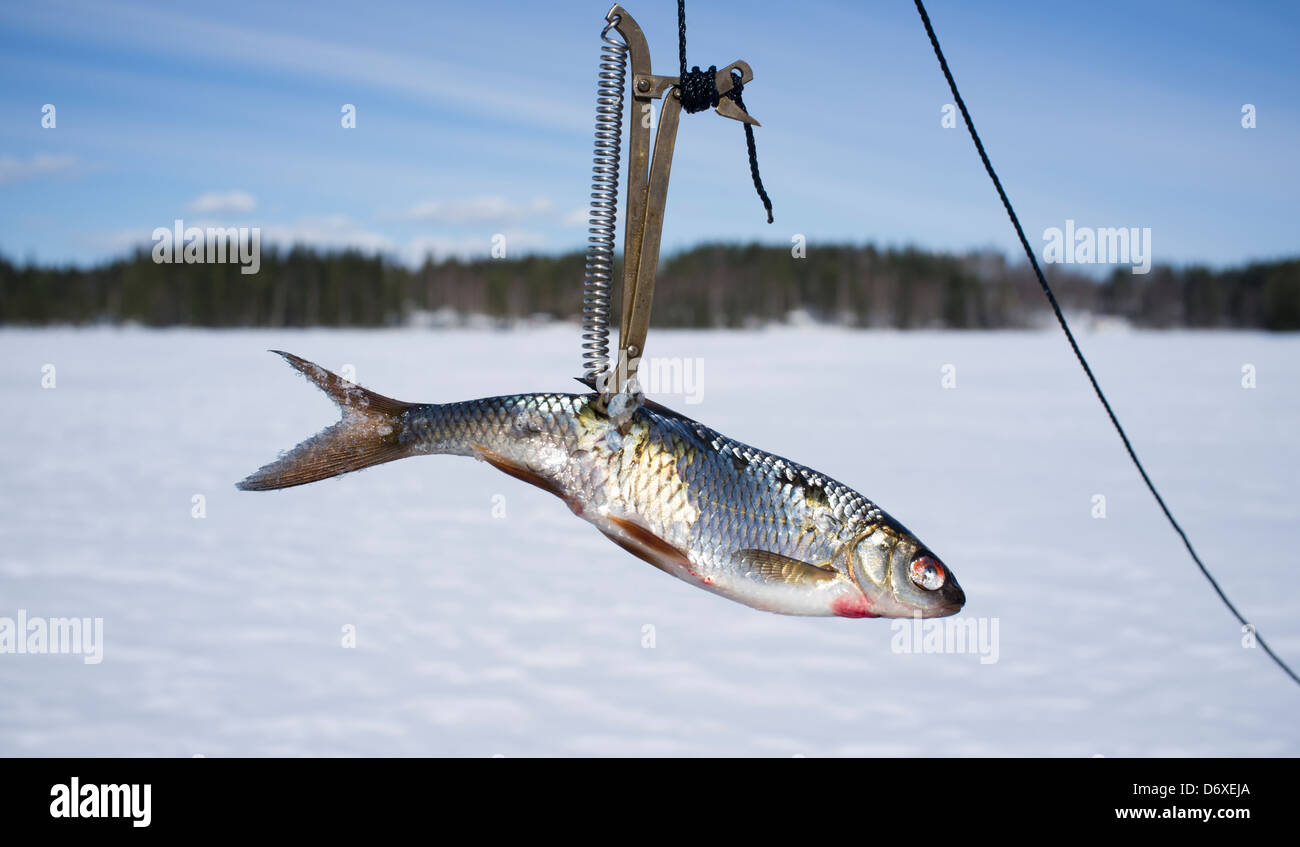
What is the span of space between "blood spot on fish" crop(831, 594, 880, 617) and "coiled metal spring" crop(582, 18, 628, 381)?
A: 15.9 inches

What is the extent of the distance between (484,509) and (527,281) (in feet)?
9.81

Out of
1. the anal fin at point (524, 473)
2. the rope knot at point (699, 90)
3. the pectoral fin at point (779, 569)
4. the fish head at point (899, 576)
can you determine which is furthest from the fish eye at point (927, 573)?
the rope knot at point (699, 90)

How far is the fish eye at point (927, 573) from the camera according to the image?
1157 millimetres

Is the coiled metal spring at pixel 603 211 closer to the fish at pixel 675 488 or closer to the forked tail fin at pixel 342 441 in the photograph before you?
the fish at pixel 675 488

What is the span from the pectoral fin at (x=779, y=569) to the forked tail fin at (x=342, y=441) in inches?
17.6

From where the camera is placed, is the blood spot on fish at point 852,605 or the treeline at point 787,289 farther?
the treeline at point 787,289

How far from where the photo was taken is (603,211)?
3.39 feet

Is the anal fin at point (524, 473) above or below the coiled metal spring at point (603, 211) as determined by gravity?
below

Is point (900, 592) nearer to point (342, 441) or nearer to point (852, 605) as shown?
point (852, 605)

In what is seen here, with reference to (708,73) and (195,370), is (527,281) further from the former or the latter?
(195,370)

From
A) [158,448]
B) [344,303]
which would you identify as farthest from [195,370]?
[344,303]

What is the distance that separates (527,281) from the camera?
1182 centimetres

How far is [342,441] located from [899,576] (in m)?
0.72

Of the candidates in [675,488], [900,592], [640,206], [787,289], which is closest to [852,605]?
[900,592]
